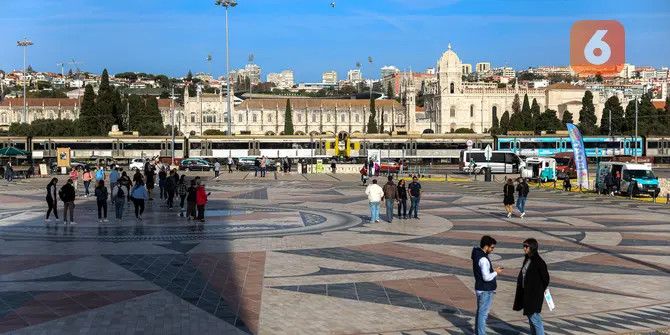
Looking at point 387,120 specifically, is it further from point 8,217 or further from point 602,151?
point 8,217

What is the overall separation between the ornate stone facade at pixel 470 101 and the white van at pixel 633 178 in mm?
124968

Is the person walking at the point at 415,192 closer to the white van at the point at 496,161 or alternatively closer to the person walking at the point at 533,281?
the person walking at the point at 533,281

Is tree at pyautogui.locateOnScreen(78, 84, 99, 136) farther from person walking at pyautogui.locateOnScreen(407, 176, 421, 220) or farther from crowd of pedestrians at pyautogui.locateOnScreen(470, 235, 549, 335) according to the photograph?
crowd of pedestrians at pyautogui.locateOnScreen(470, 235, 549, 335)

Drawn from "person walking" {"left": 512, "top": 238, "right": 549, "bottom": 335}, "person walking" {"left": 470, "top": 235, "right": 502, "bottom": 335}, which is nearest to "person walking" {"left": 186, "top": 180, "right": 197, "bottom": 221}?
"person walking" {"left": 470, "top": 235, "right": 502, "bottom": 335}

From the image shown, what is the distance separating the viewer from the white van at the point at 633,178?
3566 cm

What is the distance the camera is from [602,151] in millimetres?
71250

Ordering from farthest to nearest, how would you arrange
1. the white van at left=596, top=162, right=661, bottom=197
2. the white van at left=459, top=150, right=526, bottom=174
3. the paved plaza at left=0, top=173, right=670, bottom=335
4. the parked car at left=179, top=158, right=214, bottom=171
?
the parked car at left=179, top=158, right=214, bottom=171
the white van at left=459, top=150, right=526, bottom=174
the white van at left=596, top=162, right=661, bottom=197
the paved plaza at left=0, top=173, right=670, bottom=335

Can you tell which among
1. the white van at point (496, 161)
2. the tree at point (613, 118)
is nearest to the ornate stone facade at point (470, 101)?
the tree at point (613, 118)

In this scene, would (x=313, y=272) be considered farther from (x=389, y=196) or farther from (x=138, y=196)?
(x=138, y=196)

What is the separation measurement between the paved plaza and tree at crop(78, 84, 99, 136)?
71.1m

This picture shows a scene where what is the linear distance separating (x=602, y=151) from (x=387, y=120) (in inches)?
4087

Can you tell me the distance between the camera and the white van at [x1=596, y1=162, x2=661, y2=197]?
117ft

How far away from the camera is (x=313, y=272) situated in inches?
598

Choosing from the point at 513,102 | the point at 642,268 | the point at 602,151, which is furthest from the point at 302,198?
the point at 513,102
